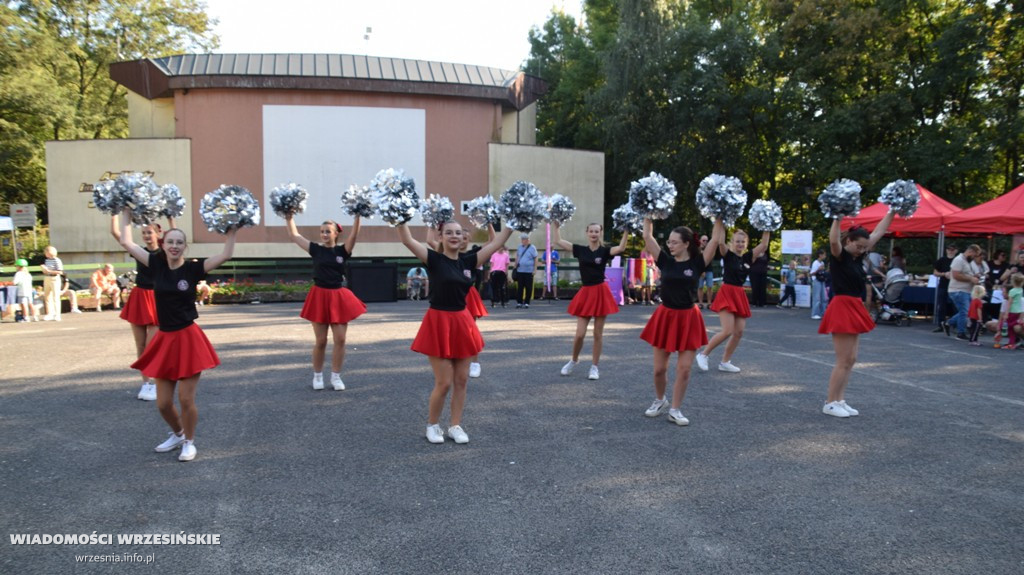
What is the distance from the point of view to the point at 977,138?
2569cm

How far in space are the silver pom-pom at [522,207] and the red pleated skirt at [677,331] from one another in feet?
5.09

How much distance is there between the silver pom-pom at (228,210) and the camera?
20.0ft

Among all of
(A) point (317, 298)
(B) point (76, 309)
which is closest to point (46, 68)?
(B) point (76, 309)

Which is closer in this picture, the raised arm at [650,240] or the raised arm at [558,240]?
the raised arm at [650,240]

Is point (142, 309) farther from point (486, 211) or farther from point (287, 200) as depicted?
point (486, 211)

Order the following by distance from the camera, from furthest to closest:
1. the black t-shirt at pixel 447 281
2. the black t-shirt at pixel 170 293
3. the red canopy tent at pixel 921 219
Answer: the red canopy tent at pixel 921 219 → the black t-shirt at pixel 447 281 → the black t-shirt at pixel 170 293

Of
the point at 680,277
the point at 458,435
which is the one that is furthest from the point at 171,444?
the point at 680,277

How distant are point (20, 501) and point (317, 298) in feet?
12.3

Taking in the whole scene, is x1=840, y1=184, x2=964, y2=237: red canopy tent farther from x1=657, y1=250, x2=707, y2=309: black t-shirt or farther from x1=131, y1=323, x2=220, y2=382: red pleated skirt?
x1=131, y1=323, x2=220, y2=382: red pleated skirt

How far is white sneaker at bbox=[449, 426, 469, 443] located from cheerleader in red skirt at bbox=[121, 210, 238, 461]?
2022 mm

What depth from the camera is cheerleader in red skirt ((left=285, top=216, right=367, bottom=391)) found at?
8.02 metres

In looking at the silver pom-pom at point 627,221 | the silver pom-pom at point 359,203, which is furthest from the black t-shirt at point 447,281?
the silver pom-pom at point 627,221

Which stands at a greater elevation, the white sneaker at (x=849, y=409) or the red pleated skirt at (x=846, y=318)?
the red pleated skirt at (x=846, y=318)

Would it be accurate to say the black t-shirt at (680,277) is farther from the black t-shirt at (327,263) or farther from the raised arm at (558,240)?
the black t-shirt at (327,263)
